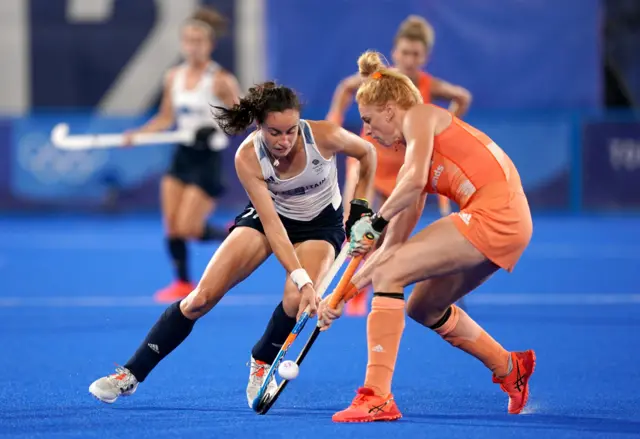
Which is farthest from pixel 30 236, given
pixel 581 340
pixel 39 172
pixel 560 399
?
pixel 560 399

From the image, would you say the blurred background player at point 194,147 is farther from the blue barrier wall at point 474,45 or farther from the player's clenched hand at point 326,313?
the blue barrier wall at point 474,45

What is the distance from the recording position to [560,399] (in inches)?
198

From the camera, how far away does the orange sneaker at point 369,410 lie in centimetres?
448

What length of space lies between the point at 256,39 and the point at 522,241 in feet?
39.4

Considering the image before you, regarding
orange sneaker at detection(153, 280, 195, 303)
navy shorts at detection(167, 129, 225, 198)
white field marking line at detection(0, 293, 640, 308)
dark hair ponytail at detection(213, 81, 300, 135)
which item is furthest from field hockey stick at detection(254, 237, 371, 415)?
navy shorts at detection(167, 129, 225, 198)

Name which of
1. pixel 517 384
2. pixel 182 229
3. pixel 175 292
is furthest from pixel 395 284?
pixel 182 229

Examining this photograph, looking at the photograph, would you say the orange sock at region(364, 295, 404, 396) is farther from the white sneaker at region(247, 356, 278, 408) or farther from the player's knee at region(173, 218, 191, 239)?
the player's knee at region(173, 218, 191, 239)

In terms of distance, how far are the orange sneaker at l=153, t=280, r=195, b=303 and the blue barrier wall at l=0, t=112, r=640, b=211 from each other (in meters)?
5.52

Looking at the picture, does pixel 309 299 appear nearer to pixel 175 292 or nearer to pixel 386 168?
pixel 386 168

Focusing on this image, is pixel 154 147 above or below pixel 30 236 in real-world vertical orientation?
above

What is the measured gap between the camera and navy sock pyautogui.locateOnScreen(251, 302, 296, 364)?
5.00 meters

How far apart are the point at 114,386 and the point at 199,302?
0.51 metres

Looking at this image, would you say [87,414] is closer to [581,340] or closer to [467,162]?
[467,162]

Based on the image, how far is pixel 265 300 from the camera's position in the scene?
838 cm
